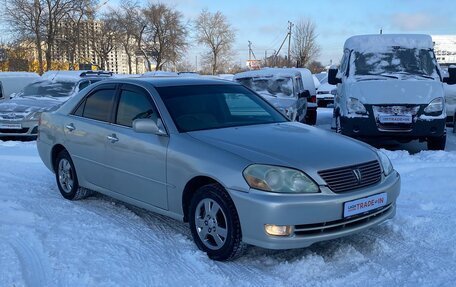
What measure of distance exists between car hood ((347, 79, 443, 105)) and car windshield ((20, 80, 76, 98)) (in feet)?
25.8

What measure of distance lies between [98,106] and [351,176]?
3110 mm

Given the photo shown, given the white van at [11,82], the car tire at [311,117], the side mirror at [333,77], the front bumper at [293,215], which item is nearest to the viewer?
the front bumper at [293,215]

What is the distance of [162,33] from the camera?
53688 mm

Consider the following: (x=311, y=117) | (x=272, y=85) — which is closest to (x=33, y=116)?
(x=272, y=85)

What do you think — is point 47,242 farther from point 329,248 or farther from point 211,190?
point 329,248

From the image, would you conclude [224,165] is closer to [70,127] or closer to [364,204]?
[364,204]

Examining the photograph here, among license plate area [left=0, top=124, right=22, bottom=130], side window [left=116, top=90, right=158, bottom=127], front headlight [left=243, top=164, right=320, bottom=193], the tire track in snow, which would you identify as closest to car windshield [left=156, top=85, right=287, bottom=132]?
side window [left=116, top=90, right=158, bottom=127]

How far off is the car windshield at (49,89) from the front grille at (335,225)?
10.8 m

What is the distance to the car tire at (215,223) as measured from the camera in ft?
12.9

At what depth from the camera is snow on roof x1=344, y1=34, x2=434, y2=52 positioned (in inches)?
404

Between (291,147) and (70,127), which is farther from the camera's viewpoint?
(70,127)

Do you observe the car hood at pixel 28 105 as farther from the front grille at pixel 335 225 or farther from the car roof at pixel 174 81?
the front grille at pixel 335 225

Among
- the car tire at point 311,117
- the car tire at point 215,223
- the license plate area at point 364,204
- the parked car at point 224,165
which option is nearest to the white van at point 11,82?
the car tire at point 311,117

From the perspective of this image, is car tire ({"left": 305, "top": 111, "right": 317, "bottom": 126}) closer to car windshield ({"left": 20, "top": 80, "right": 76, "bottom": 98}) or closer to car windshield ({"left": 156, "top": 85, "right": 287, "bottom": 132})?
car windshield ({"left": 20, "top": 80, "right": 76, "bottom": 98})
